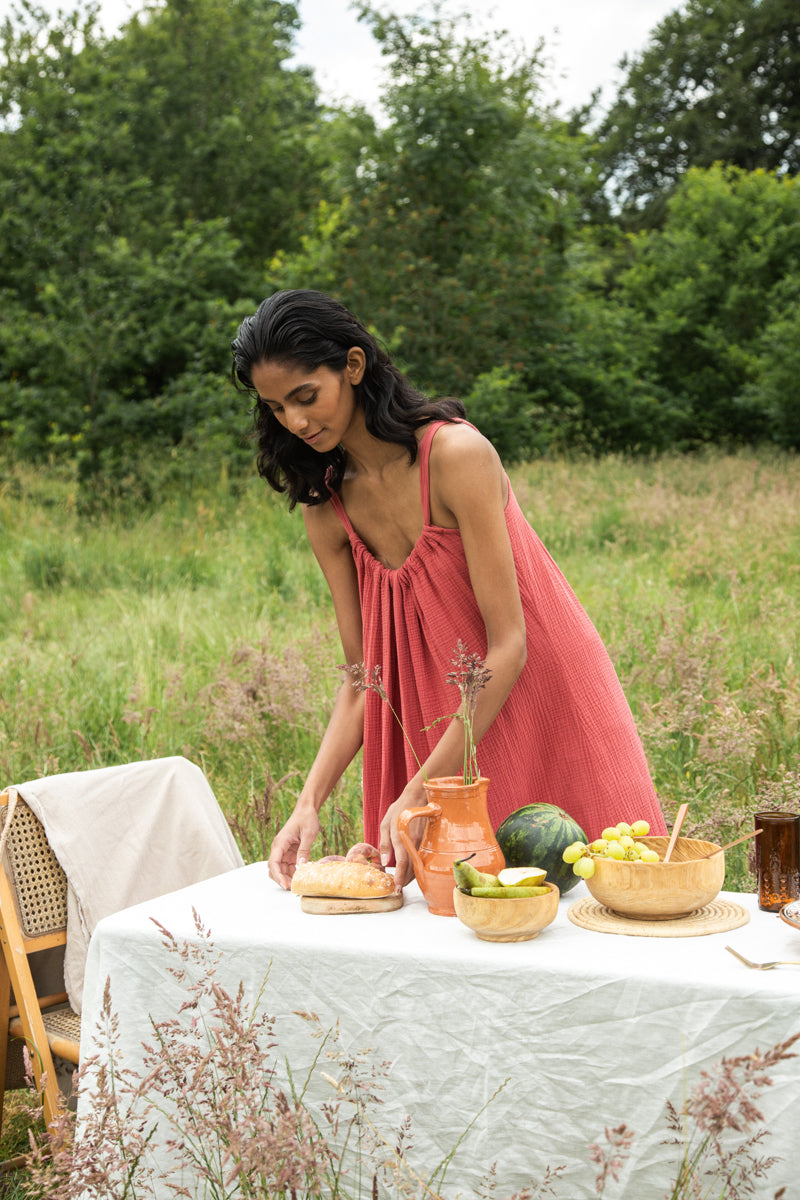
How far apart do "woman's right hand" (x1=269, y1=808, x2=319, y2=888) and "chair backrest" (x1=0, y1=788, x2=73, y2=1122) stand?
85 cm

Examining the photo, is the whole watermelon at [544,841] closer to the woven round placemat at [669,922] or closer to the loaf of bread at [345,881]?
the woven round placemat at [669,922]

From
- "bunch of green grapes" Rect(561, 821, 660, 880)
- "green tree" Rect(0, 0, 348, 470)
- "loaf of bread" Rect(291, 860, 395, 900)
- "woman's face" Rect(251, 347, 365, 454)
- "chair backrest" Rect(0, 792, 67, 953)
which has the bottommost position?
"chair backrest" Rect(0, 792, 67, 953)

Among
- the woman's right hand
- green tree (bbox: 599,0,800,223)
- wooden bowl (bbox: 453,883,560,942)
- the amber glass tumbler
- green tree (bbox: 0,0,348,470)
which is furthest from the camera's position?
green tree (bbox: 599,0,800,223)

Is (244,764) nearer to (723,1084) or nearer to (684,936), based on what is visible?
(684,936)

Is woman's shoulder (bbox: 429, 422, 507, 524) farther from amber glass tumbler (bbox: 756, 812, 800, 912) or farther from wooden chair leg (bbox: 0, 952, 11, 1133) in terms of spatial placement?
wooden chair leg (bbox: 0, 952, 11, 1133)

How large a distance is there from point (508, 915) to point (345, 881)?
0.36 metres

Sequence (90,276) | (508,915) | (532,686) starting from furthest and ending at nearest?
(90,276)
(532,686)
(508,915)

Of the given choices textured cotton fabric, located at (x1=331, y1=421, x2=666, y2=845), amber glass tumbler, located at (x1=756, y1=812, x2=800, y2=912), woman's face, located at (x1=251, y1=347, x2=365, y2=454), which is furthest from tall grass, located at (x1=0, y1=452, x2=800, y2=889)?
woman's face, located at (x1=251, y1=347, x2=365, y2=454)

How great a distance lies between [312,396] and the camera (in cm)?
229

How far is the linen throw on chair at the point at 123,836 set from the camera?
2871mm

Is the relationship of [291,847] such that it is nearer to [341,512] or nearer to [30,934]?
[341,512]

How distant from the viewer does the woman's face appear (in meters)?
2.26

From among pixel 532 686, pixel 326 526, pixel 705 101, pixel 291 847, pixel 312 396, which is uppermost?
pixel 705 101

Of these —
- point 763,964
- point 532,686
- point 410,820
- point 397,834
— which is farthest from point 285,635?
point 763,964
